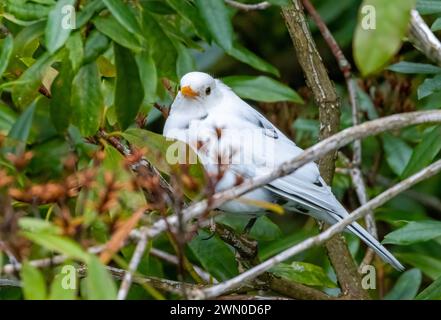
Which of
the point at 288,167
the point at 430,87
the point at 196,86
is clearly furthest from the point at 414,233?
the point at 288,167

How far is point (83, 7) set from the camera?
10.9ft

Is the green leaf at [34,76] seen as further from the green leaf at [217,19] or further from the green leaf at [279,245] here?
the green leaf at [279,245]

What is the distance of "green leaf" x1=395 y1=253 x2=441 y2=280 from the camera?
15.2 feet

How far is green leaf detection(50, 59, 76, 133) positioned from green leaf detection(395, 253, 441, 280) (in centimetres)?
182

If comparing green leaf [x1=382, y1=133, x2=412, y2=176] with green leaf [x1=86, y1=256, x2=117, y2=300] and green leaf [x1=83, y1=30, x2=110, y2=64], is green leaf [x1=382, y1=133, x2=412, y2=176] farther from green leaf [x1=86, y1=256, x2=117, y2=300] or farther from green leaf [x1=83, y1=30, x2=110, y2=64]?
green leaf [x1=86, y1=256, x2=117, y2=300]

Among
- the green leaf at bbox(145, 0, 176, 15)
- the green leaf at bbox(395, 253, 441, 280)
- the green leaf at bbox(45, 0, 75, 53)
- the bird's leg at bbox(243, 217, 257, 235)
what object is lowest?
the green leaf at bbox(395, 253, 441, 280)

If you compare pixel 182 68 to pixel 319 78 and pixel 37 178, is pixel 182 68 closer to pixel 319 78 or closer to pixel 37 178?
pixel 319 78

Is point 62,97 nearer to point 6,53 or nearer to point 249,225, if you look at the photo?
point 6,53

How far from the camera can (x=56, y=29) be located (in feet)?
10.3

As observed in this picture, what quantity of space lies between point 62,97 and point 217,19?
59 cm

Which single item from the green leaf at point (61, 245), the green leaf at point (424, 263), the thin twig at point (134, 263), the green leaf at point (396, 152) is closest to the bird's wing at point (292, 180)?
the green leaf at point (424, 263)

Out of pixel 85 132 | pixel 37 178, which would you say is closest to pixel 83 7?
pixel 85 132

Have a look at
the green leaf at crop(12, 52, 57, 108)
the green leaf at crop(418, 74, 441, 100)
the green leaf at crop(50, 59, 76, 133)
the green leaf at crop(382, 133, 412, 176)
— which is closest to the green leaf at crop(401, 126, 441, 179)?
the green leaf at crop(418, 74, 441, 100)
